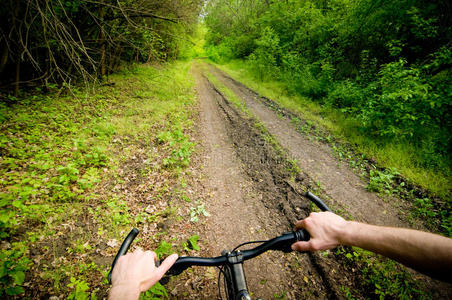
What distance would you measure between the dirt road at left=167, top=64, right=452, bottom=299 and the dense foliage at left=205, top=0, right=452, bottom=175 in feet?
9.38

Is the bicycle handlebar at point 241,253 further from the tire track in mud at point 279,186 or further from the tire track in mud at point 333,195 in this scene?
the tire track in mud at point 333,195

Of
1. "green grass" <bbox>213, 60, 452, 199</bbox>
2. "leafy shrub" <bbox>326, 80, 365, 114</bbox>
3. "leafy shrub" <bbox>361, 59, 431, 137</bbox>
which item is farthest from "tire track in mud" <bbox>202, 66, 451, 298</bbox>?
"leafy shrub" <bbox>326, 80, 365, 114</bbox>

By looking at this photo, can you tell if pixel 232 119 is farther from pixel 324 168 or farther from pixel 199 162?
pixel 324 168

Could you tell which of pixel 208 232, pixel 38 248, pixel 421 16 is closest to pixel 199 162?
pixel 208 232

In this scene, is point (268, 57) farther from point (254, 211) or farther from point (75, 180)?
point (75, 180)

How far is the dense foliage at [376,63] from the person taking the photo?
5.54 meters

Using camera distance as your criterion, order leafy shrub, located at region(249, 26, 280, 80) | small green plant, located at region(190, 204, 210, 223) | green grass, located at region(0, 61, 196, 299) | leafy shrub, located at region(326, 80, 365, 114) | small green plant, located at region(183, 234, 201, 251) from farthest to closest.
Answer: leafy shrub, located at region(249, 26, 280, 80) < leafy shrub, located at region(326, 80, 365, 114) < small green plant, located at region(190, 204, 210, 223) < small green plant, located at region(183, 234, 201, 251) < green grass, located at region(0, 61, 196, 299)

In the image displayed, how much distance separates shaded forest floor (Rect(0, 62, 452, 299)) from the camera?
245 centimetres

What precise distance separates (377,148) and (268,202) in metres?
4.95

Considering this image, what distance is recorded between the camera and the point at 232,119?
25.9 ft

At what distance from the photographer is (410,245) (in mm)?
1014

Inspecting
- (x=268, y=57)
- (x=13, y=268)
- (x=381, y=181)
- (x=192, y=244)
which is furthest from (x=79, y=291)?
(x=268, y=57)

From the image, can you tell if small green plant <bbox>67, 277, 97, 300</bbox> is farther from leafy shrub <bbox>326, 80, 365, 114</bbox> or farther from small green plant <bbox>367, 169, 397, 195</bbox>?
leafy shrub <bbox>326, 80, 365, 114</bbox>

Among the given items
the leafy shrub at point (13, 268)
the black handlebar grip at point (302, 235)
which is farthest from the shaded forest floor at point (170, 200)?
the black handlebar grip at point (302, 235)
